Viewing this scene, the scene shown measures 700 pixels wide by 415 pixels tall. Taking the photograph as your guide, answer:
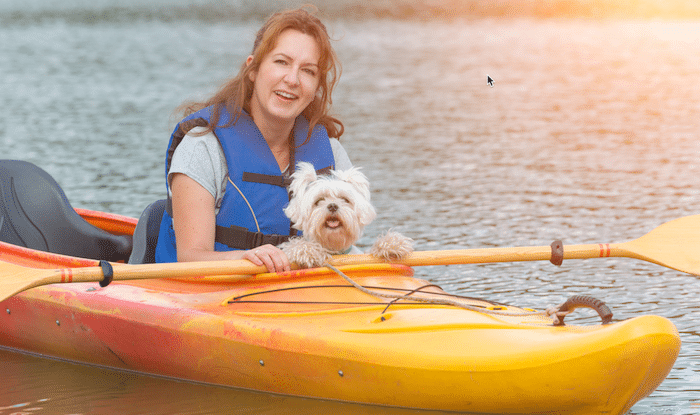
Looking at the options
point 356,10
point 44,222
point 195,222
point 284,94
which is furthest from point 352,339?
point 356,10

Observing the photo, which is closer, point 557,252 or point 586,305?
point 586,305

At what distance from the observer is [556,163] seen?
9.58 metres

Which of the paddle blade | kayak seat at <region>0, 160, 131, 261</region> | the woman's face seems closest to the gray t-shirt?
the woman's face

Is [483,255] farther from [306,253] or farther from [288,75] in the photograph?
[288,75]

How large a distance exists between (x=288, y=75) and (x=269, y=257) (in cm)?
78

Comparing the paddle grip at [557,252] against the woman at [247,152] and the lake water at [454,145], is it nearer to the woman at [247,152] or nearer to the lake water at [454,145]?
the lake water at [454,145]

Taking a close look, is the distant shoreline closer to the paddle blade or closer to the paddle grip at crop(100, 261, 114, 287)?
the paddle blade

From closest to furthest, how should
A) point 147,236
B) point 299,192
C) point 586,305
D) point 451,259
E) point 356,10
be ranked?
point 586,305
point 299,192
point 451,259
point 147,236
point 356,10

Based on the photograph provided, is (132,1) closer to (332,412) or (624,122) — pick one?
(624,122)

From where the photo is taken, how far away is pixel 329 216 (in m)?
3.50

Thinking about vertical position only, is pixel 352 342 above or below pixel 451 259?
below

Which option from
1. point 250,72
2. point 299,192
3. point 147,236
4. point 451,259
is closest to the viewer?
point 299,192

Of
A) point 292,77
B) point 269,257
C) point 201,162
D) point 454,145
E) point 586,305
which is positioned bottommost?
point 586,305

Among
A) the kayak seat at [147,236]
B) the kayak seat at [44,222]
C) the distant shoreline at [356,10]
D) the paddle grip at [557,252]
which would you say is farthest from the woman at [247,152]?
the distant shoreline at [356,10]
